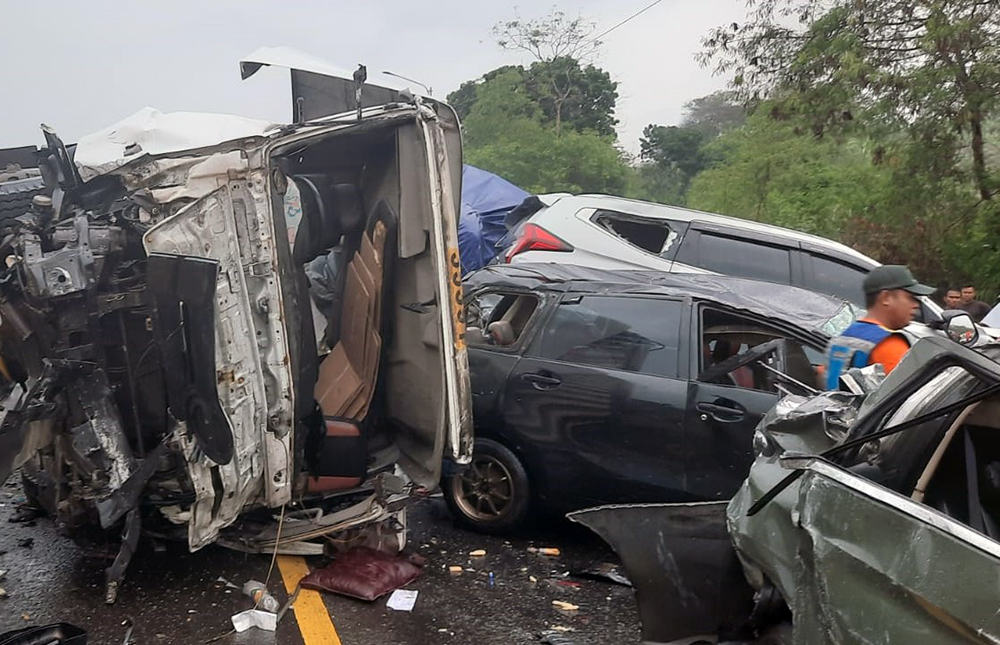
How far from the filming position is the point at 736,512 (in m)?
2.87

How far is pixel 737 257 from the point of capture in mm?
8234

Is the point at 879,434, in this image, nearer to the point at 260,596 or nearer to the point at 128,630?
the point at 260,596

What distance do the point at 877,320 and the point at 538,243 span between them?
460cm

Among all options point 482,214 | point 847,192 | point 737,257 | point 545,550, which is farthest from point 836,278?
point 847,192

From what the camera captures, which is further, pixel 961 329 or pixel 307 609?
pixel 961 329

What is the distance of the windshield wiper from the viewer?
2.22 meters

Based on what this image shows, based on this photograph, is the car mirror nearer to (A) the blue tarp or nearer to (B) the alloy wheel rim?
(B) the alloy wheel rim

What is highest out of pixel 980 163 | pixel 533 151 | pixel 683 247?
pixel 533 151

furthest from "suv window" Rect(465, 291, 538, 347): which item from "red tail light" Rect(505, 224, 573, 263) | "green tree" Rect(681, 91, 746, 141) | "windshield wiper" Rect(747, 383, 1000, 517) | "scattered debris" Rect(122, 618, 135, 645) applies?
"green tree" Rect(681, 91, 746, 141)

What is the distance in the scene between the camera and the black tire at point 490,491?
4.82 m

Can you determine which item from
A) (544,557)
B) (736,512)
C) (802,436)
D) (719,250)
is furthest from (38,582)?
(719,250)

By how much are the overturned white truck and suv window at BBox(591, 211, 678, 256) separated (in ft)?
14.6

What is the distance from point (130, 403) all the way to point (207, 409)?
52 centimetres

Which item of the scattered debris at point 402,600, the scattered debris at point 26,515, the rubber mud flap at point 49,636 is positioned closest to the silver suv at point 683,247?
the scattered debris at point 402,600
